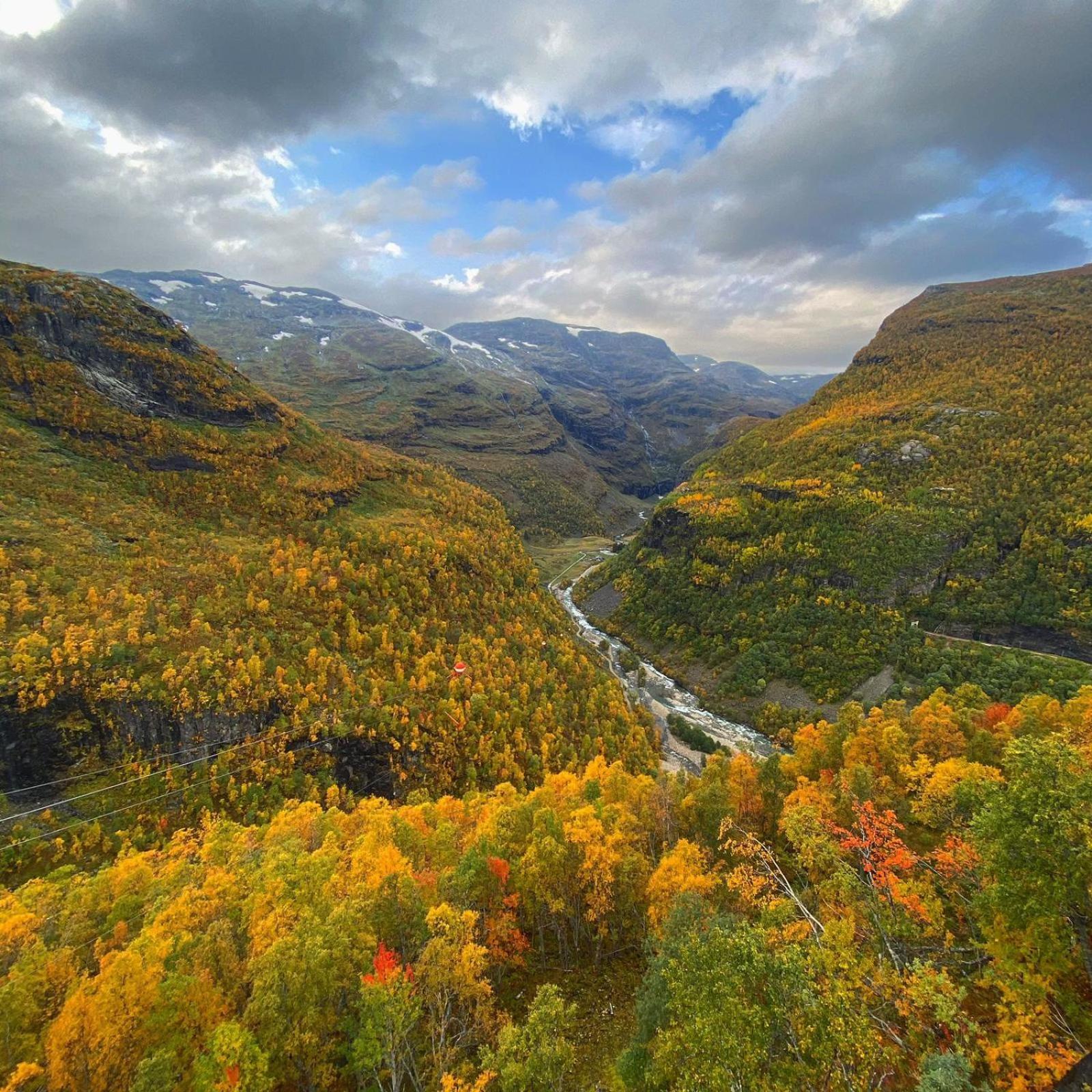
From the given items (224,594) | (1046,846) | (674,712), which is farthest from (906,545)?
(224,594)

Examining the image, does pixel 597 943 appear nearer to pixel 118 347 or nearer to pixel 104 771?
pixel 104 771

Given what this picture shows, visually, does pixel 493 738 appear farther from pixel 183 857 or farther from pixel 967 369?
pixel 967 369

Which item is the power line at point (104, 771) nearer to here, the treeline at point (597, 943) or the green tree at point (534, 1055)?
the treeline at point (597, 943)

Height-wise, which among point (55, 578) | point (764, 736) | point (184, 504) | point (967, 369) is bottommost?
point (764, 736)

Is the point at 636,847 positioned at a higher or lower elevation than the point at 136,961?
lower

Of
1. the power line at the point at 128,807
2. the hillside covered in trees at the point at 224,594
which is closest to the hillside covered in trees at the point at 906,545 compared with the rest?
the hillside covered in trees at the point at 224,594

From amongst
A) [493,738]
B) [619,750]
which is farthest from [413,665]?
[619,750]

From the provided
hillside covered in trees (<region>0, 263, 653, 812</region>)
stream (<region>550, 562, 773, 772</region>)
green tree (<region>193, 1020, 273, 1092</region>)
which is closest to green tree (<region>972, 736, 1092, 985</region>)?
green tree (<region>193, 1020, 273, 1092</region>)
